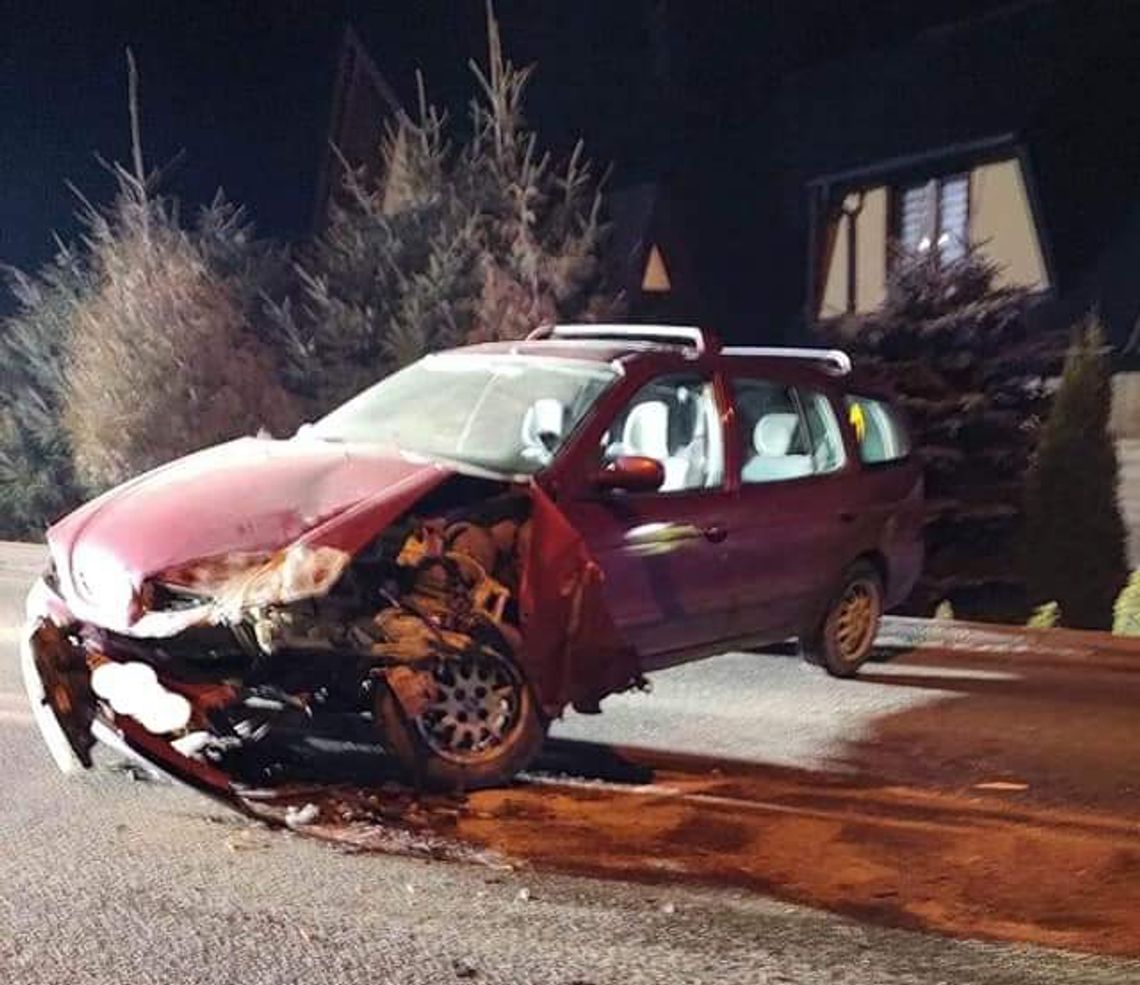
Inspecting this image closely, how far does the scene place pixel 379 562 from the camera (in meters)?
5.86

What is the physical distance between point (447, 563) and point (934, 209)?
14.5 metres

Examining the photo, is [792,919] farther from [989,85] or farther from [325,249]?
[989,85]

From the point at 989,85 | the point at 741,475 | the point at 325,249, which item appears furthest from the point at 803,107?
the point at 741,475

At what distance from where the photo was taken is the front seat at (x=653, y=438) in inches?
298

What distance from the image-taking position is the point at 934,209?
62.7 ft

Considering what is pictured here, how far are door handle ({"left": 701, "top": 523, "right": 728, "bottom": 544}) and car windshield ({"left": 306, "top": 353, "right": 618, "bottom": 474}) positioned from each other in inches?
32.6

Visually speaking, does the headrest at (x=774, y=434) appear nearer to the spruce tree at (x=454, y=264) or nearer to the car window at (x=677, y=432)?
the car window at (x=677, y=432)

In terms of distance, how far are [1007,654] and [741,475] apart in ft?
10.6

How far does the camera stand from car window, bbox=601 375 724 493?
740cm

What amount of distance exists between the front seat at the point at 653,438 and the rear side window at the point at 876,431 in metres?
1.29

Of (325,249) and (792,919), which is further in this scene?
(325,249)

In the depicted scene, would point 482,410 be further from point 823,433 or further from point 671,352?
point 823,433

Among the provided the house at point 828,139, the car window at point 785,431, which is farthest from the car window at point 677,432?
the house at point 828,139

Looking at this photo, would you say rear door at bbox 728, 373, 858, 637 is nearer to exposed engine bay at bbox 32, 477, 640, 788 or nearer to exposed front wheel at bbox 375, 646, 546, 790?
exposed engine bay at bbox 32, 477, 640, 788
